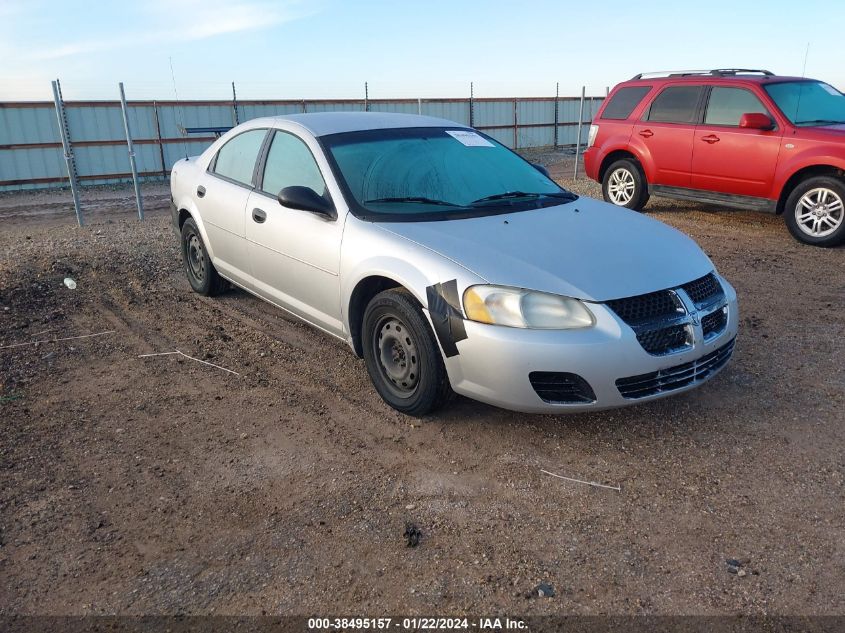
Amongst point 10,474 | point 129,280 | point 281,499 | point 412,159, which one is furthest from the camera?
point 129,280

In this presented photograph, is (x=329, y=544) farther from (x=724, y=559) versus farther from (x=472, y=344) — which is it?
(x=724, y=559)

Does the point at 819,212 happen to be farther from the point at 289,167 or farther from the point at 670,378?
the point at 289,167

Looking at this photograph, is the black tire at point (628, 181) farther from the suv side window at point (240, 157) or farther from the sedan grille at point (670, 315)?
the sedan grille at point (670, 315)

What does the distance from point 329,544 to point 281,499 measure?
0.43 metres

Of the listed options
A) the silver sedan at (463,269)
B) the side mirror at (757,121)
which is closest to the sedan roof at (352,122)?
the silver sedan at (463,269)

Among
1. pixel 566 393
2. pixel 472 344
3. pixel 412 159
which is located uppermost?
pixel 412 159

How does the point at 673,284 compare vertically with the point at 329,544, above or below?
above

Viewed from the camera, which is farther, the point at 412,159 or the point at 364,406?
the point at 412,159

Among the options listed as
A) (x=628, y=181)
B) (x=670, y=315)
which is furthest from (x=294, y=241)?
(x=628, y=181)

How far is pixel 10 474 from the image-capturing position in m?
3.34

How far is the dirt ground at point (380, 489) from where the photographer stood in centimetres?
253

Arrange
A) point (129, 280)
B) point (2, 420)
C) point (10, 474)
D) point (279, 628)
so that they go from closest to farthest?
point (279, 628), point (10, 474), point (2, 420), point (129, 280)

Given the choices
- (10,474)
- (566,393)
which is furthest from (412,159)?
(10,474)

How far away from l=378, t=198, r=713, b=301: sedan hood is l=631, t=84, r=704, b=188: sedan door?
527 cm
